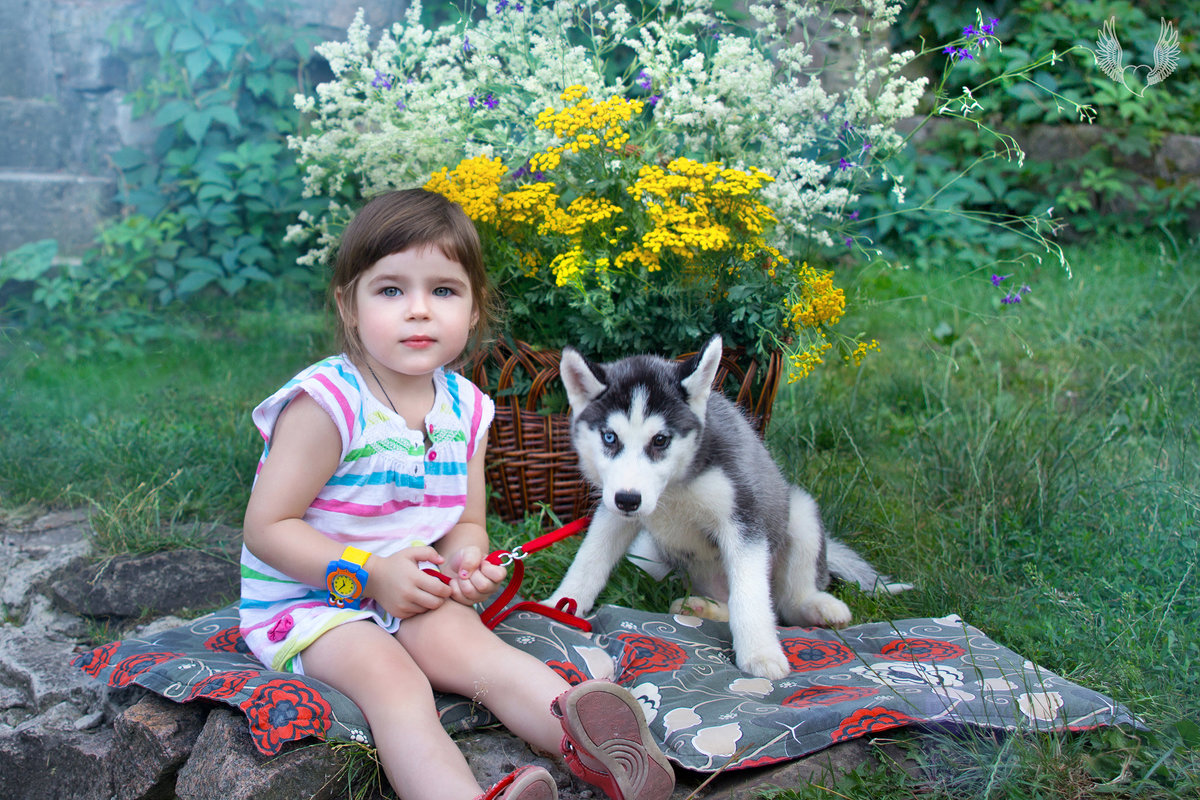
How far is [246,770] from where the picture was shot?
1989mm

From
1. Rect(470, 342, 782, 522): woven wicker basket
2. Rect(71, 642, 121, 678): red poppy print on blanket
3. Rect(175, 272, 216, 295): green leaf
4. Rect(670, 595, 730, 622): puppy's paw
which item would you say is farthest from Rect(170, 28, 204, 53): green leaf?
Rect(670, 595, 730, 622): puppy's paw

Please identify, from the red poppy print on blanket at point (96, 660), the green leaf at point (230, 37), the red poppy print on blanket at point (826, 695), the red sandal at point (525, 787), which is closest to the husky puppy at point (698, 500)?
the red poppy print on blanket at point (826, 695)

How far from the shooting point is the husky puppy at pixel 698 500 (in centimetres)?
252

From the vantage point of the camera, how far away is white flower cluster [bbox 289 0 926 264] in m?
3.26

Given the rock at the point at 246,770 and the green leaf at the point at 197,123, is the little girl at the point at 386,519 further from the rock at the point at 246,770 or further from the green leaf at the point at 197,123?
the green leaf at the point at 197,123

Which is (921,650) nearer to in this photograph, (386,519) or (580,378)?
(580,378)

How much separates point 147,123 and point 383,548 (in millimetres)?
4616

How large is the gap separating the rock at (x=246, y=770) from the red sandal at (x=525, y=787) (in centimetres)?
41

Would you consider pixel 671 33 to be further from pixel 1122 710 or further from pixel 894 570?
A: pixel 1122 710

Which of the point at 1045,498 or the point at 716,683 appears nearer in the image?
the point at 716,683

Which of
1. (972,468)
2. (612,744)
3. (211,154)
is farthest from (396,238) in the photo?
(211,154)

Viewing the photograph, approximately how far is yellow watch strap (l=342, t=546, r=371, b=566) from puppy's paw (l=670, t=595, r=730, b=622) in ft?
3.74

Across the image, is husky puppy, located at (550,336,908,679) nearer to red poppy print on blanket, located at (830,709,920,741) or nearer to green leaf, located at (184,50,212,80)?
red poppy print on blanket, located at (830,709,920,741)

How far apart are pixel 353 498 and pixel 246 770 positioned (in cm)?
69
